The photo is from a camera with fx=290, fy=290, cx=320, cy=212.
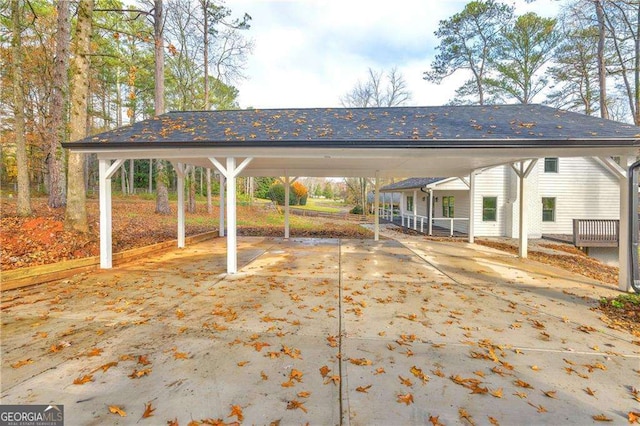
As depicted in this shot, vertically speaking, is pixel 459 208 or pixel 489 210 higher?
pixel 459 208

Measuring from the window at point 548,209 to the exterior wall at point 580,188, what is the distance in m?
0.20

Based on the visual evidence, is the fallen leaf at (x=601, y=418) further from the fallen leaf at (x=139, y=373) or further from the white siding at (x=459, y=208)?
the white siding at (x=459, y=208)

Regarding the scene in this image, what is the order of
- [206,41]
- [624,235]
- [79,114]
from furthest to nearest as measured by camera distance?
1. [206,41]
2. [79,114]
3. [624,235]

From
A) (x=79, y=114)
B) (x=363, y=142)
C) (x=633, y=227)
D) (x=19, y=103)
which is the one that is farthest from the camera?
(x=19, y=103)

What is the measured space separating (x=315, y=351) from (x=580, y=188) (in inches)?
717

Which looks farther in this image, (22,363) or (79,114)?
(79,114)

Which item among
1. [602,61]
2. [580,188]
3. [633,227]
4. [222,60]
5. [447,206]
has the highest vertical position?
[222,60]

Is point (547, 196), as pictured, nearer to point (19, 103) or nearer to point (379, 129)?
point (379, 129)

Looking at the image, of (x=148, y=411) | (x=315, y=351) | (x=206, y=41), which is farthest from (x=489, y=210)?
(x=206, y=41)

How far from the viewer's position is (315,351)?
3.06 m

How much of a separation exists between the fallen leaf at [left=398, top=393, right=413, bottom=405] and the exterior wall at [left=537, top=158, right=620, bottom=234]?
16.6 meters

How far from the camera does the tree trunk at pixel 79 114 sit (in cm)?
703

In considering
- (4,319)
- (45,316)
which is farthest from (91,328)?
(4,319)

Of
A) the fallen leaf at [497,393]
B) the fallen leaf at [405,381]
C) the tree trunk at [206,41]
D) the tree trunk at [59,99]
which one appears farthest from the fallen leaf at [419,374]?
the tree trunk at [206,41]
